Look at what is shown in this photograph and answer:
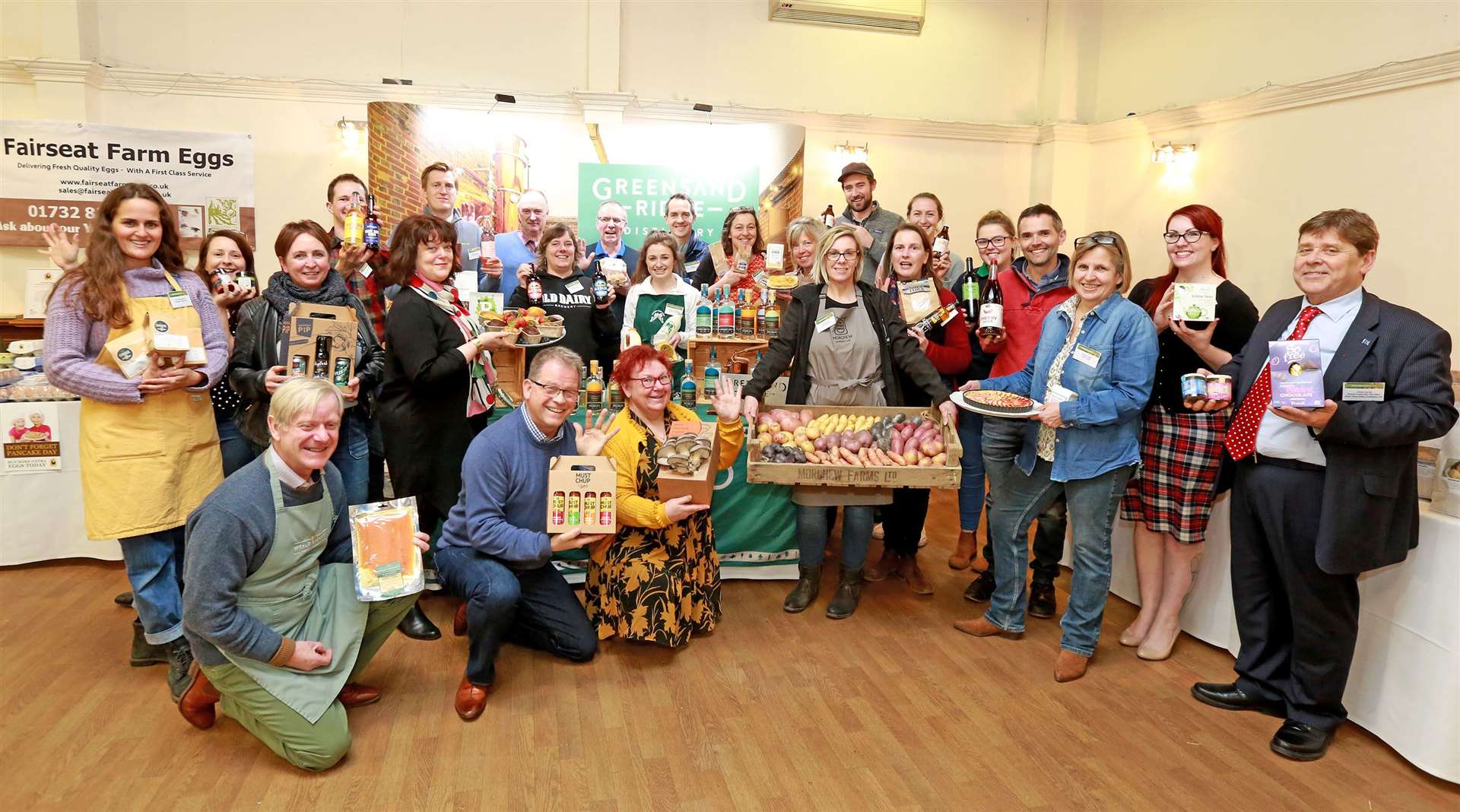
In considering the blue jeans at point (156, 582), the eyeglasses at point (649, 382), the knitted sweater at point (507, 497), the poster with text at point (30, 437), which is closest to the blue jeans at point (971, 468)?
the eyeglasses at point (649, 382)

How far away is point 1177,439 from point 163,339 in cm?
365

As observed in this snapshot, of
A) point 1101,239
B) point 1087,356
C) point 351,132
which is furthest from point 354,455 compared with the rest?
point 351,132

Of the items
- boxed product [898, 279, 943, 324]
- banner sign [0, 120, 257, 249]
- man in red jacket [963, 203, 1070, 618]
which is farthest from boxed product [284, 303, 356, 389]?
banner sign [0, 120, 257, 249]

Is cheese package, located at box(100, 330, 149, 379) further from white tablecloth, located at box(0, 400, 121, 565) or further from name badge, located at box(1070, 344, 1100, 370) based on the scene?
name badge, located at box(1070, 344, 1100, 370)

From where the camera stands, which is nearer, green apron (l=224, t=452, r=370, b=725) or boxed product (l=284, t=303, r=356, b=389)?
green apron (l=224, t=452, r=370, b=725)

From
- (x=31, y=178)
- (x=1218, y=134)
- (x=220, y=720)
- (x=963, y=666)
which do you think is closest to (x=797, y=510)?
(x=963, y=666)

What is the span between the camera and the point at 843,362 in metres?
3.61

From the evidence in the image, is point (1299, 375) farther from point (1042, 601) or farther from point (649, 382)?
point (649, 382)

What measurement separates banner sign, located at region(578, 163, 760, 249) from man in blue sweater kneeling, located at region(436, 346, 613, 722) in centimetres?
355

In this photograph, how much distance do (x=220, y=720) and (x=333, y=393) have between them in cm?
125

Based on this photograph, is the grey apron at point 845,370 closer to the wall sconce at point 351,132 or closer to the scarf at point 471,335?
the scarf at point 471,335

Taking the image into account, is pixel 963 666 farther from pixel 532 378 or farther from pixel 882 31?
pixel 882 31

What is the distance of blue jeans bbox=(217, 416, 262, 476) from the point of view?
3.21 m

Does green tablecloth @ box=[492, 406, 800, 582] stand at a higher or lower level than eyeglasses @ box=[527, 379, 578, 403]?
lower
